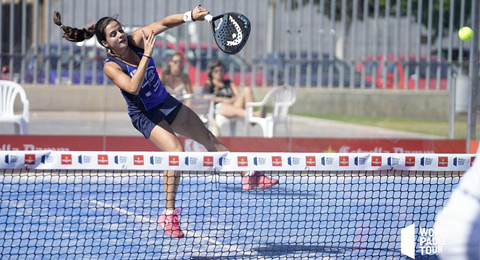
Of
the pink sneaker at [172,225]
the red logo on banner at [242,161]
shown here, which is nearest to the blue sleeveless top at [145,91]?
the pink sneaker at [172,225]

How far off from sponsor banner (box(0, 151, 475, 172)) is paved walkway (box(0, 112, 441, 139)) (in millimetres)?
5461

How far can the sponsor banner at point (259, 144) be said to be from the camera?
10078 millimetres

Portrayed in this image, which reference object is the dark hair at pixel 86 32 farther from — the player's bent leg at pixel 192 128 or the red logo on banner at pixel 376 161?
the red logo on banner at pixel 376 161

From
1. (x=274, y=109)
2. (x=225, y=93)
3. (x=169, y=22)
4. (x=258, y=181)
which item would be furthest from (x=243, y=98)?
(x=169, y=22)

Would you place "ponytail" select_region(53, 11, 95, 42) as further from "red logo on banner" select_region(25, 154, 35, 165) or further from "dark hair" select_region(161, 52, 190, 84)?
"dark hair" select_region(161, 52, 190, 84)

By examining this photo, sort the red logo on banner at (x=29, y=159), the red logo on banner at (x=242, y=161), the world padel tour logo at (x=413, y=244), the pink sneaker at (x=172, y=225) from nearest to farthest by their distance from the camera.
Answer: the red logo on banner at (x=29, y=159)
the red logo on banner at (x=242, y=161)
the world padel tour logo at (x=413, y=244)
the pink sneaker at (x=172, y=225)

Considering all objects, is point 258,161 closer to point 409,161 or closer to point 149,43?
point 409,161

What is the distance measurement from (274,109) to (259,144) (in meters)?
0.66

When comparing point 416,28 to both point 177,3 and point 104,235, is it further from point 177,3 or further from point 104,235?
point 104,235

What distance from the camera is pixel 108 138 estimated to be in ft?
33.9

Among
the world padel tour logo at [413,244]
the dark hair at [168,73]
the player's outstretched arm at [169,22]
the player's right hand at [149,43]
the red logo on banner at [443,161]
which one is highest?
the player's outstretched arm at [169,22]

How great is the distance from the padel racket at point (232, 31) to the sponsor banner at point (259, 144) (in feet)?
14.8

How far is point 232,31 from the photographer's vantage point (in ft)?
18.4

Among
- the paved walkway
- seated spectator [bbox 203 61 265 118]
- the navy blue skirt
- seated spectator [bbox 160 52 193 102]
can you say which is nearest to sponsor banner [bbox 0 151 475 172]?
the navy blue skirt
